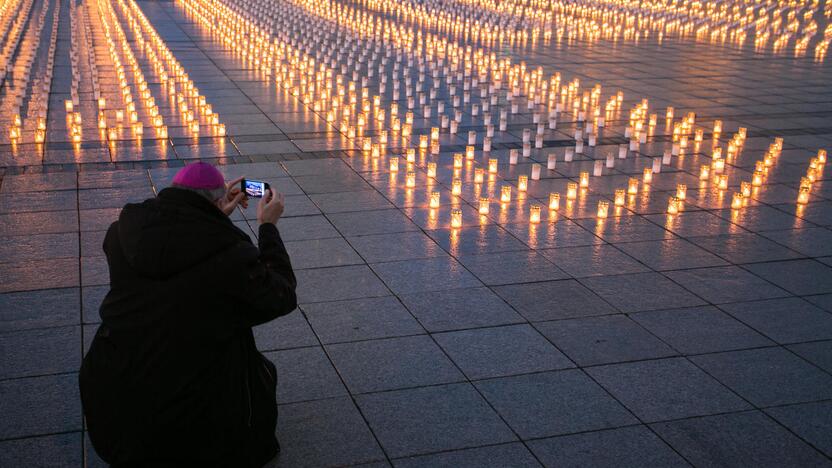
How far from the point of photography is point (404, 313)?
248 inches

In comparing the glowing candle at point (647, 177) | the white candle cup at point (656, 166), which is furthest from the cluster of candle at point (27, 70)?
the white candle cup at point (656, 166)

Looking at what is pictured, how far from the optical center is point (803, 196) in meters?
9.54

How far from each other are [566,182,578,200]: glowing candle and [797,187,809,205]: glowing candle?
2.32 metres

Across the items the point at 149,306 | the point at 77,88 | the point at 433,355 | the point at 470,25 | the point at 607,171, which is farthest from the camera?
the point at 470,25

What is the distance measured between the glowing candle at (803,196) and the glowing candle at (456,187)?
11.7 ft

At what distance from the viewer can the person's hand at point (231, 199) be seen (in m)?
4.01


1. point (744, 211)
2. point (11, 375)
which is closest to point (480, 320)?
point (11, 375)

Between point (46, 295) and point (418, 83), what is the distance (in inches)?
427

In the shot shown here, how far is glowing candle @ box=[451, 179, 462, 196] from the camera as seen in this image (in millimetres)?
9477

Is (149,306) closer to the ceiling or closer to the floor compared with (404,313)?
closer to the ceiling

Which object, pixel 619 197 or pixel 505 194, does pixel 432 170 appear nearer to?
pixel 505 194

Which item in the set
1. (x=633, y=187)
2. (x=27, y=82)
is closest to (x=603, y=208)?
(x=633, y=187)

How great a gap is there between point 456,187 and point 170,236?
6229mm

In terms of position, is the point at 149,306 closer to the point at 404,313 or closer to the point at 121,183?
the point at 404,313
